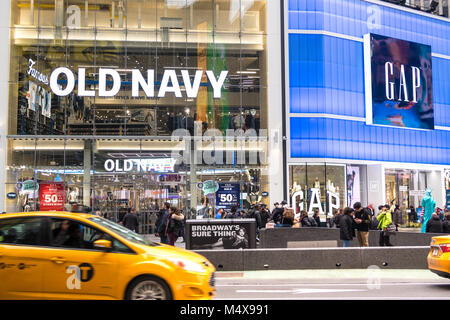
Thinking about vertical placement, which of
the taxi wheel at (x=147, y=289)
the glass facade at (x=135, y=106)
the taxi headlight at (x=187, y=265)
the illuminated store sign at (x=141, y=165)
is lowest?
the taxi wheel at (x=147, y=289)

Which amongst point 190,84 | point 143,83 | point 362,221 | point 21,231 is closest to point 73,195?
point 143,83

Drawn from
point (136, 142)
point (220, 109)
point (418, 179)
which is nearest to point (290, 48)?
point (220, 109)

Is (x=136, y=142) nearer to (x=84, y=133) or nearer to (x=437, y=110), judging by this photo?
(x=84, y=133)

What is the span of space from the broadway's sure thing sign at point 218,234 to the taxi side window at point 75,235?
6.98 meters

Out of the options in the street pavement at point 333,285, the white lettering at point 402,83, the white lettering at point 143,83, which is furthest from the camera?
the white lettering at point 402,83

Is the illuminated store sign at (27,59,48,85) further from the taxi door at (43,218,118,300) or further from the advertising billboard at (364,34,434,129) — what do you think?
the taxi door at (43,218,118,300)

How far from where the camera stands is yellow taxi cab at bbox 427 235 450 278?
11.1 m

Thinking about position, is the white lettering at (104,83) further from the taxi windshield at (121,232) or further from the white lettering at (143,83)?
the taxi windshield at (121,232)

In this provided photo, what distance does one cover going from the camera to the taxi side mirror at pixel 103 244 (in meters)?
8.28

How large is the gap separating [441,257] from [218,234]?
20.8ft

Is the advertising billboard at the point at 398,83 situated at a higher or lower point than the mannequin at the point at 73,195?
higher

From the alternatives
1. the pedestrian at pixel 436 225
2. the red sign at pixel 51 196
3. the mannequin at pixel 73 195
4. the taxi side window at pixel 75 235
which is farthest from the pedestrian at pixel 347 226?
the mannequin at pixel 73 195

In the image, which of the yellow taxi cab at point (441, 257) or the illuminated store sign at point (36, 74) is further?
the illuminated store sign at point (36, 74)

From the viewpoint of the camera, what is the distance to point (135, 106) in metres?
30.8
